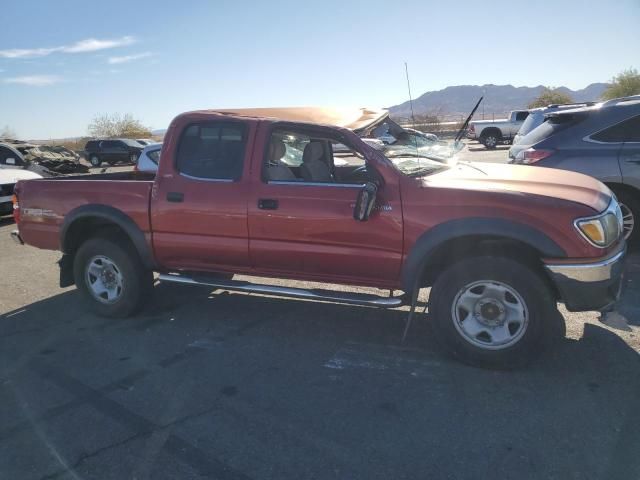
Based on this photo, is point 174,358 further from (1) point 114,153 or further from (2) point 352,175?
(1) point 114,153

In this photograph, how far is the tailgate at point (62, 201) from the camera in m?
4.87

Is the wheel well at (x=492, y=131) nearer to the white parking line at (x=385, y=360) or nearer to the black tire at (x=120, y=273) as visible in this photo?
the black tire at (x=120, y=273)

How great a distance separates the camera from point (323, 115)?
471 cm

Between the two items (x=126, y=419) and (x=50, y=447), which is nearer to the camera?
(x=50, y=447)

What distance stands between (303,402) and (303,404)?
0.03 metres

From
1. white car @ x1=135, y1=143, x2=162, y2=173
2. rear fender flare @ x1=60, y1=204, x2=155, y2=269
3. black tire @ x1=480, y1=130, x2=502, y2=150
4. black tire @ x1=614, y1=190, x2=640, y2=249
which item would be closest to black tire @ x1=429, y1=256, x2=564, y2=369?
rear fender flare @ x1=60, y1=204, x2=155, y2=269

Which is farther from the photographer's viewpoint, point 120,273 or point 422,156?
point 120,273

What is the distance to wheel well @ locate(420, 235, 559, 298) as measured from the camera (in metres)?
3.74

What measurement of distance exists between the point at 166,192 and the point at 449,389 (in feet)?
9.69

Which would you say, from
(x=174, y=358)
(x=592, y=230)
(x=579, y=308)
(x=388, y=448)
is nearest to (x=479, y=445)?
(x=388, y=448)

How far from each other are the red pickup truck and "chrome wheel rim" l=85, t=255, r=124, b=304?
0.05ft

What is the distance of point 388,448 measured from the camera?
9.54ft

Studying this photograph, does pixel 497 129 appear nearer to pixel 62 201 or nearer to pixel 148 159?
pixel 148 159

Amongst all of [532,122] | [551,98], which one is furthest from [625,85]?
[532,122]
